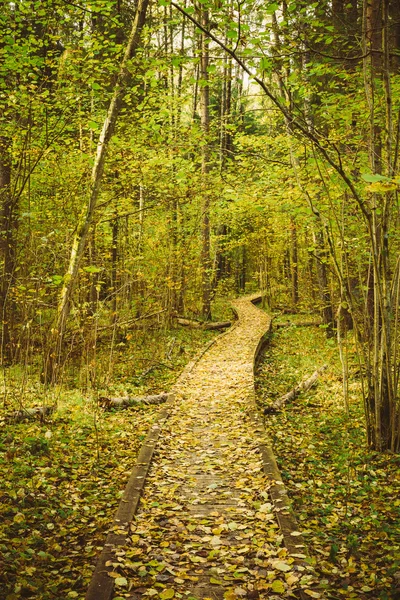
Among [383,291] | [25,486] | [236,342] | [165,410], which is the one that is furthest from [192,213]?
[25,486]

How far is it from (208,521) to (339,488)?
1800 mm

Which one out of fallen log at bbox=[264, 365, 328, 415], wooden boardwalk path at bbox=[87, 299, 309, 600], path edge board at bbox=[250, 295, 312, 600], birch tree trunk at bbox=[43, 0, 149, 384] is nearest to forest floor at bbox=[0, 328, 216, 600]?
wooden boardwalk path at bbox=[87, 299, 309, 600]

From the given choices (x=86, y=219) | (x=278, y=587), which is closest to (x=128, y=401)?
(x=86, y=219)

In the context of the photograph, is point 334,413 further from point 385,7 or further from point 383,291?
point 385,7

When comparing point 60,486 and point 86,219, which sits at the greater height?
point 86,219

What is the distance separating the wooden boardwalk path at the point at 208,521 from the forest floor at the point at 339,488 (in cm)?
38

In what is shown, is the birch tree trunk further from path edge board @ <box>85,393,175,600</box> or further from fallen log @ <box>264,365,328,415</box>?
fallen log @ <box>264,365,328,415</box>

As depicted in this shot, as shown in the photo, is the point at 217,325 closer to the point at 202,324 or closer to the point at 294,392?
the point at 202,324

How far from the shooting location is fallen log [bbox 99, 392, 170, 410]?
789 cm

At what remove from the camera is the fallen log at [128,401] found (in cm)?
789

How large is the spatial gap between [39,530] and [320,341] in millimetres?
11290

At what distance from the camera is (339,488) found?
5.15 meters

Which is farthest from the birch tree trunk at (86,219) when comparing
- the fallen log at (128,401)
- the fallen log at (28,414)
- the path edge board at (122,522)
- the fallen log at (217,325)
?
the fallen log at (217,325)

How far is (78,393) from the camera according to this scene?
799cm
